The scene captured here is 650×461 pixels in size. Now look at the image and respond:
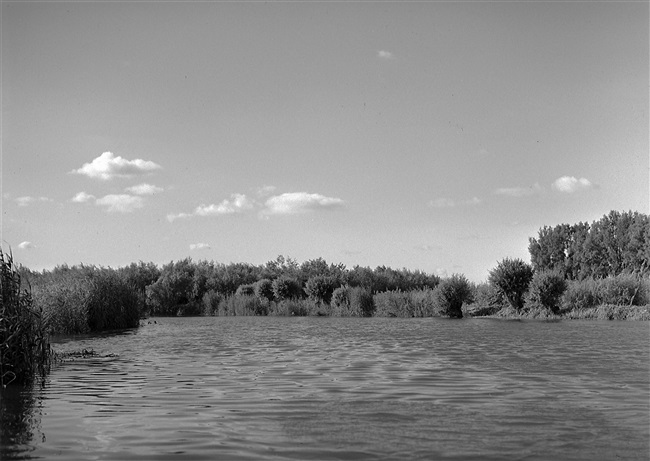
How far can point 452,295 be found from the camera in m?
48.2

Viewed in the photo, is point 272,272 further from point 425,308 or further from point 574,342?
point 574,342

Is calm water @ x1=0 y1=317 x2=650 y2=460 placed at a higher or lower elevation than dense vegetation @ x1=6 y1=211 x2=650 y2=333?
lower

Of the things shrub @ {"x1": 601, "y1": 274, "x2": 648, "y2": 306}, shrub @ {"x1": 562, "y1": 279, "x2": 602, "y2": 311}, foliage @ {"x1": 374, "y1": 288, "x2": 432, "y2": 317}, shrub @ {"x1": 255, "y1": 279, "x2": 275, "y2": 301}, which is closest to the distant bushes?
foliage @ {"x1": 374, "y1": 288, "x2": 432, "y2": 317}

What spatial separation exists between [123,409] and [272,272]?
67635 millimetres

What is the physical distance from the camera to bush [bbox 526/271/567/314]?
4372 centimetres

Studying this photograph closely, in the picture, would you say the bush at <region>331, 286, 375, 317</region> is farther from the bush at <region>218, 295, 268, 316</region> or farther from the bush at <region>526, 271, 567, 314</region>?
the bush at <region>526, 271, 567, 314</region>

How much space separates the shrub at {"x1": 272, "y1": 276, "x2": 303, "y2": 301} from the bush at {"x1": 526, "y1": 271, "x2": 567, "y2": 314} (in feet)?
75.9

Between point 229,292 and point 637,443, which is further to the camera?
point 229,292

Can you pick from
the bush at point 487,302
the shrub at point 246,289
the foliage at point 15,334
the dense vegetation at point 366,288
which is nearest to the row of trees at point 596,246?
the dense vegetation at point 366,288

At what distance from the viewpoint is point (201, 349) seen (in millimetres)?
23656

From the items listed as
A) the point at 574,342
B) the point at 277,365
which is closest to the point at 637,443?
the point at 277,365

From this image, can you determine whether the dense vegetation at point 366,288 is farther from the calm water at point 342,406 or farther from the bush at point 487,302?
the calm water at point 342,406

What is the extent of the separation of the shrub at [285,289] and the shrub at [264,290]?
1471 mm

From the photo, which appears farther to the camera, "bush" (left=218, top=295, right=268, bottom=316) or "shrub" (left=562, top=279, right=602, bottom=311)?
"bush" (left=218, top=295, right=268, bottom=316)
